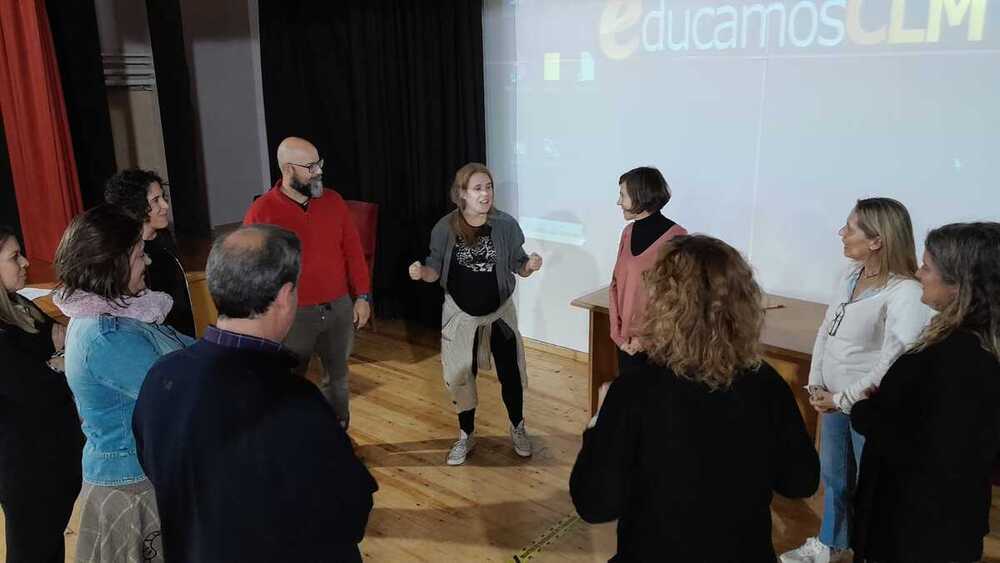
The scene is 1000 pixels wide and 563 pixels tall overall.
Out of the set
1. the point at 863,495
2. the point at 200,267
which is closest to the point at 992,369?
the point at 863,495

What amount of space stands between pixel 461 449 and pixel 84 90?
3239 mm

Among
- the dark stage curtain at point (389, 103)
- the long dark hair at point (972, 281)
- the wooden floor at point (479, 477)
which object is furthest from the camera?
the dark stage curtain at point (389, 103)

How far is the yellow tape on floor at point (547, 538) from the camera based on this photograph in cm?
272

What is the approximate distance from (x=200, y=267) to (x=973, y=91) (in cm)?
448

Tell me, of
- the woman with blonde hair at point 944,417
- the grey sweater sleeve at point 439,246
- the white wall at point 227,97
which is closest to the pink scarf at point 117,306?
the grey sweater sleeve at point 439,246

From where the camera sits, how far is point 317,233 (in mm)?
3074

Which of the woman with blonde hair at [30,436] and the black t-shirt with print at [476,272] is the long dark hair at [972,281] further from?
the woman with blonde hair at [30,436]

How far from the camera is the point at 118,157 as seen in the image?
18.5ft

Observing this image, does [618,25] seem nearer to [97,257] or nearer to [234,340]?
[97,257]

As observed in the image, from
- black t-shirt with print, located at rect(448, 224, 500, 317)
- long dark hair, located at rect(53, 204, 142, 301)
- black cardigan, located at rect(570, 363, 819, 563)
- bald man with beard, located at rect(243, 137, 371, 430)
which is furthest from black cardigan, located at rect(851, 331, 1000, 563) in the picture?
bald man with beard, located at rect(243, 137, 371, 430)

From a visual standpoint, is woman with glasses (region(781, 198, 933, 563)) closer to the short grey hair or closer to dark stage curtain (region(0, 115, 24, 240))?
the short grey hair

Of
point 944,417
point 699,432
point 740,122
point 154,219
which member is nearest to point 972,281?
point 944,417

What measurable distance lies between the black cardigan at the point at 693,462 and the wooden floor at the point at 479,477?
1403 millimetres

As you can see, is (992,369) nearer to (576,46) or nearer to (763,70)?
(763,70)
